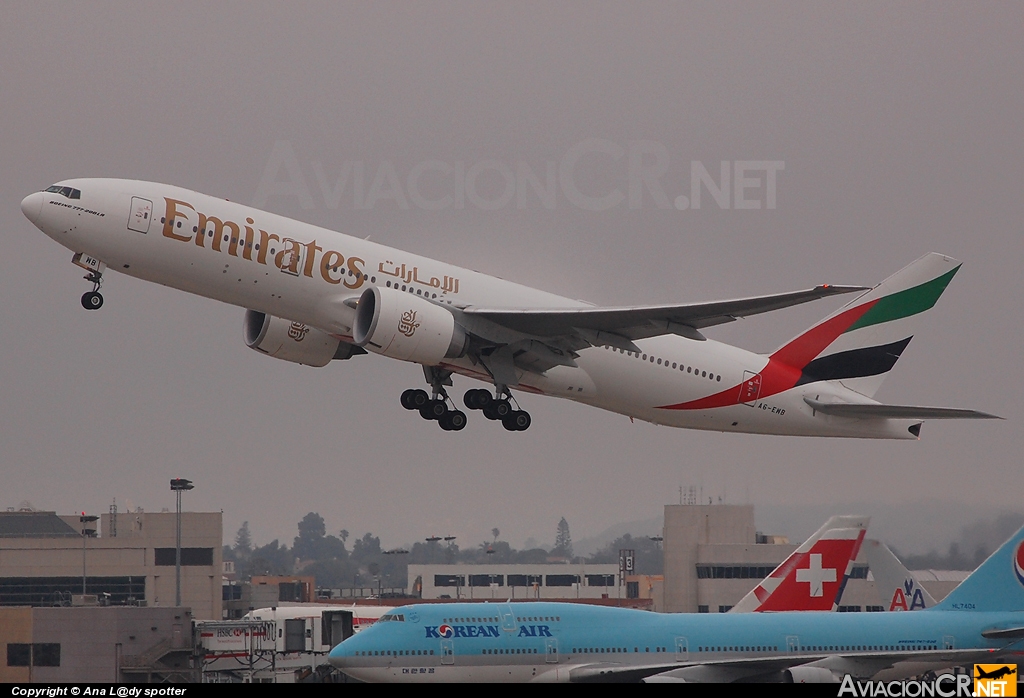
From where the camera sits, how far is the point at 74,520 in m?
92.1

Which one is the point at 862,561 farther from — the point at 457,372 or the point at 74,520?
the point at 74,520

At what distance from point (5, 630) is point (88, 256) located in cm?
1425

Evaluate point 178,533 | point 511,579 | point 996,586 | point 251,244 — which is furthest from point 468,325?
point 511,579

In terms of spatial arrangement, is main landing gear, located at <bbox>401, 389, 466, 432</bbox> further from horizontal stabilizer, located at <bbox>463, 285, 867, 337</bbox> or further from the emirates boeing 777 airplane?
horizontal stabilizer, located at <bbox>463, 285, 867, 337</bbox>

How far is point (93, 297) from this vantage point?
33969mm

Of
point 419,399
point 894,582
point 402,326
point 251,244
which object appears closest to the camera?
point 251,244

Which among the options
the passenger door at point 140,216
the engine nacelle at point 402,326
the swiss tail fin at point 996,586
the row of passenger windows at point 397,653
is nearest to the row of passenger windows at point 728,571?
the swiss tail fin at point 996,586

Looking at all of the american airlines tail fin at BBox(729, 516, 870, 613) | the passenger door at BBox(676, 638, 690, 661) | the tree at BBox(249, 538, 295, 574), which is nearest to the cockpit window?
the passenger door at BBox(676, 638, 690, 661)

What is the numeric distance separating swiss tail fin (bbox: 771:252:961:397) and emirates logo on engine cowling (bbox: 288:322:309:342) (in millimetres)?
13974

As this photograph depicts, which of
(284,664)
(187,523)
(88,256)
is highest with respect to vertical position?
(88,256)

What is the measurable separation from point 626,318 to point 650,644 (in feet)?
27.3

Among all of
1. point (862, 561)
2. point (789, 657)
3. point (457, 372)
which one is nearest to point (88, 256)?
point (457, 372)

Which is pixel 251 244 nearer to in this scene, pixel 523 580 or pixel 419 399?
pixel 419 399

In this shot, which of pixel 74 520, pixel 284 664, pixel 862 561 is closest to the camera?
pixel 284 664
